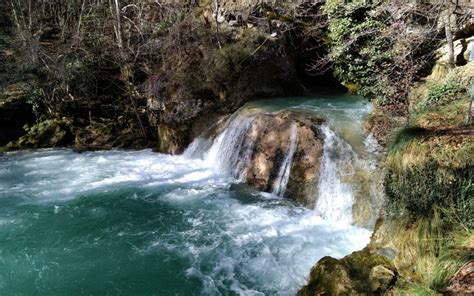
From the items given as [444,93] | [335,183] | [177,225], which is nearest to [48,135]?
[177,225]

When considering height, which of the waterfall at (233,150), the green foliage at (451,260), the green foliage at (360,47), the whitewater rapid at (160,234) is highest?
the green foliage at (360,47)

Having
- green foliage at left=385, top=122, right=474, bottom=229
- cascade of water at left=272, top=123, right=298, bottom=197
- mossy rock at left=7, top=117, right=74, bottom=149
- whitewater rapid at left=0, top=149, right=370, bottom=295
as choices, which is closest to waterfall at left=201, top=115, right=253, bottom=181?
whitewater rapid at left=0, top=149, right=370, bottom=295

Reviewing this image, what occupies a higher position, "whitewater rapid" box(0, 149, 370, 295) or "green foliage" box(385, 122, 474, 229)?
"green foliage" box(385, 122, 474, 229)

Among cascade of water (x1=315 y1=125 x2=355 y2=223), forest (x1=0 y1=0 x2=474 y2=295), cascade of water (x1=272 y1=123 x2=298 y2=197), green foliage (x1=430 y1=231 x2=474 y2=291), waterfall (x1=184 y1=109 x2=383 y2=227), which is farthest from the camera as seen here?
cascade of water (x1=272 y1=123 x2=298 y2=197)

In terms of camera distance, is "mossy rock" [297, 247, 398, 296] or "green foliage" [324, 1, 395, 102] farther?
"green foliage" [324, 1, 395, 102]

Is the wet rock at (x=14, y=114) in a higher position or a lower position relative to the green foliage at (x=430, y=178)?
higher

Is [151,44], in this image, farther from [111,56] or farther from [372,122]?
[372,122]

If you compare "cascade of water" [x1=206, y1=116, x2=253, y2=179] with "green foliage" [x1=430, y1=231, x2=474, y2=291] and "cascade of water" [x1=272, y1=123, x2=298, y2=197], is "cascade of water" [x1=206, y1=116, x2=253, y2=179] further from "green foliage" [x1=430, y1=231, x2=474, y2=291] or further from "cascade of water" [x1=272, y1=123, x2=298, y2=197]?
"green foliage" [x1=430, y1=231, x2=474, y2=291]

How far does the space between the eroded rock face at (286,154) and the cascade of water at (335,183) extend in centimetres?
18

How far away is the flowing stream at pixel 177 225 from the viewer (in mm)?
6039

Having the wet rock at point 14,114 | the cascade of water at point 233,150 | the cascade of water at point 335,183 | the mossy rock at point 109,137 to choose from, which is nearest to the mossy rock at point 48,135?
the mossy rock at point 109,137

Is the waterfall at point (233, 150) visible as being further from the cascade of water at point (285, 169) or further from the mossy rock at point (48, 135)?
the mossy rock at point (48, 135)

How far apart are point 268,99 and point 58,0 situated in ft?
53.9

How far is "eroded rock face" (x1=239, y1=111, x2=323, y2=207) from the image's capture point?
862 cm
